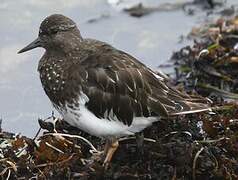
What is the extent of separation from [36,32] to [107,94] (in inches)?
79.6

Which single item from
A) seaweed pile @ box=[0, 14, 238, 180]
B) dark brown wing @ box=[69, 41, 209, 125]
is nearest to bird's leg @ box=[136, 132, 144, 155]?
seaweed pile @ box=[0, 14, 238, 180]

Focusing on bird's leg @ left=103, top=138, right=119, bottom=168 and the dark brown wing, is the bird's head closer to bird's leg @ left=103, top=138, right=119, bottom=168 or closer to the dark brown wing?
the dark brown wing

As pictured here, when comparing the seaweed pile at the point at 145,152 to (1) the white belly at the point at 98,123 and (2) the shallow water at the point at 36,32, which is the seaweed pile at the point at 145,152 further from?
(2) the shallow water at the point at 36,32

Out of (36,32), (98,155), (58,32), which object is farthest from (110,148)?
(36,32)

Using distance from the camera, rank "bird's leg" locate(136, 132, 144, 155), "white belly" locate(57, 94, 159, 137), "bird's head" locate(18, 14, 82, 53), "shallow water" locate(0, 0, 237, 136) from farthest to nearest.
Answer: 1. "shallow water" locate(0, 0, 237, 136)
2. "bird's head" locate(18, 14, 82, 53)
3. "bird's leg" locate(136, 132, 144, 155)
4. "white belly" locate(57, 94, 159, 137)

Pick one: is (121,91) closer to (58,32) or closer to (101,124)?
(101,124)

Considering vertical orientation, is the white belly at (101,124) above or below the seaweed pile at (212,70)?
above

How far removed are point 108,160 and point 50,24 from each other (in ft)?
2.23

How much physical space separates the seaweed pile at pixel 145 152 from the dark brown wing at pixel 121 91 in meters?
0.17

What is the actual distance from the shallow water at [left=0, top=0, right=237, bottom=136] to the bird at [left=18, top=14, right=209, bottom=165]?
992 mm

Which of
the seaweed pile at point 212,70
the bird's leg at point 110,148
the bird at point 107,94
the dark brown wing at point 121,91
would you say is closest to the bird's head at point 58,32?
the bird at point 107,94

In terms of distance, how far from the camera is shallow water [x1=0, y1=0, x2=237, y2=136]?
4.86 metres

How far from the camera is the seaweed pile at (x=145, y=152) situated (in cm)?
364

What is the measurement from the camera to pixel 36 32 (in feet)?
18.2
